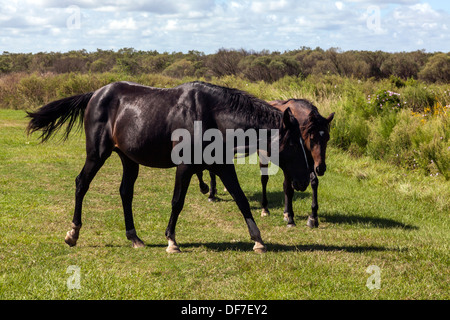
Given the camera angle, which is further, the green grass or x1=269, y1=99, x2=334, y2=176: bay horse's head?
x1=269, y1=99, x2=334, y2=176: bay horse's head

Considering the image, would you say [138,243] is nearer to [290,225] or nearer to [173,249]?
[173,249]

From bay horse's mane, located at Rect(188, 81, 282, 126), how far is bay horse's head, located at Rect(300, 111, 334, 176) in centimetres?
140

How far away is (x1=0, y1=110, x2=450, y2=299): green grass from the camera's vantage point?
5.14 metres

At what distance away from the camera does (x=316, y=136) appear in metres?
7.45

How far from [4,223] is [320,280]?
5.12 metres

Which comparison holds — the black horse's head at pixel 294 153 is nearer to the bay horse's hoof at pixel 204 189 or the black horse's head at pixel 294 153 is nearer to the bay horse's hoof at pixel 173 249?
the bay horse's hoof at pixel 173 249

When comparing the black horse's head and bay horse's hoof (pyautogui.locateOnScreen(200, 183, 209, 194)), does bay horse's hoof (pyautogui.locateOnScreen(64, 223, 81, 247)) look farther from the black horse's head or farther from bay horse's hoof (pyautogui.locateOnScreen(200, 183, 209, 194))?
bay horse's hoof (pyautogui.locateOnScreen(200, 183, 209, 194))

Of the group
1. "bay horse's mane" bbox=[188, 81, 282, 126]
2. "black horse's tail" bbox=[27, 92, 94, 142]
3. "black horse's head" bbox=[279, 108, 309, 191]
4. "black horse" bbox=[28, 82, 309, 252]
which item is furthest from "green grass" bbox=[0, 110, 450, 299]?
"bay horse's mane" bbox=[188, 81, 282, 126]

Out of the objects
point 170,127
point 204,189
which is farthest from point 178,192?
point 204,189

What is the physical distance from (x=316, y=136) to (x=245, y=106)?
5.75 ft

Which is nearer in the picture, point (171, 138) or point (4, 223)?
point (171, 138)
